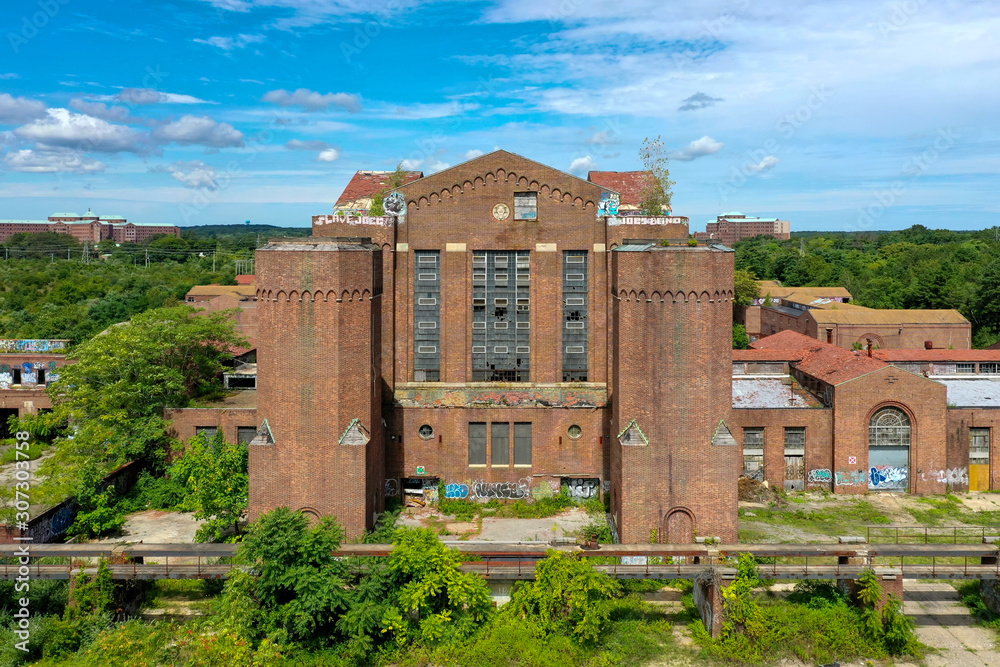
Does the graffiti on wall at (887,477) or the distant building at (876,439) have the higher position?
the distant building at (876,439)

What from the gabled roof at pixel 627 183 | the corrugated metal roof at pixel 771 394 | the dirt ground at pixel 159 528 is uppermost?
the gabled roof at pixel 627 183

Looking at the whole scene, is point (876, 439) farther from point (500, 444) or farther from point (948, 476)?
point (500, 444)

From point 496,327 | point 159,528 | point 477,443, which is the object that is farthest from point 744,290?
point 159,528

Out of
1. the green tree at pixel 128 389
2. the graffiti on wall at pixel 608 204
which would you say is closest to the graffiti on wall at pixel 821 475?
the graffiti on wall at pixel 608 204

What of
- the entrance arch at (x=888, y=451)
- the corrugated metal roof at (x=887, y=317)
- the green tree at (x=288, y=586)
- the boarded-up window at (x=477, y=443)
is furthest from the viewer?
the corrugated metal roof at (x=887, y=317)

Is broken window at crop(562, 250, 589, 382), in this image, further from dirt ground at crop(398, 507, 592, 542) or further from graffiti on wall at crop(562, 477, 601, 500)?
dirt ground at crop(398, 507, 592, 542)

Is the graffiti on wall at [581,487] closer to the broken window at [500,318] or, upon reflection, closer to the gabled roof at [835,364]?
the broken window at [500,318]

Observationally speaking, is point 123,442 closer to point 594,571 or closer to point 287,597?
point 287,597

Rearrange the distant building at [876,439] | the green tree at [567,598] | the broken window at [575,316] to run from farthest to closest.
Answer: the distant building at [876,439] < the broken window at [575,316] < the green tree at [567,598]
